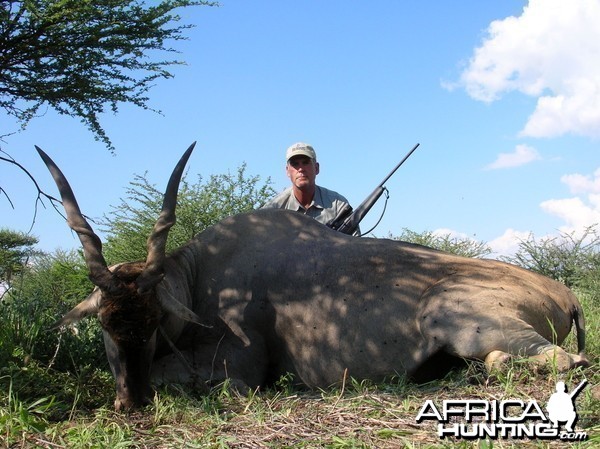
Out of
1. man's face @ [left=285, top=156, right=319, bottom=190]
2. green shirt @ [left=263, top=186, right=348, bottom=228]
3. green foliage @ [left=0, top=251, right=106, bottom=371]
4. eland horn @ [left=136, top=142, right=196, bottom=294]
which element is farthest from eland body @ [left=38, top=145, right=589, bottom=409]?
green shirt @ [left=263, top=186, right=348, bottom=228]

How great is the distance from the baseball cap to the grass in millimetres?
3830

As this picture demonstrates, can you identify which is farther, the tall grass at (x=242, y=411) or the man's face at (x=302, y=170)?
the man's face at (x=302, y=170)

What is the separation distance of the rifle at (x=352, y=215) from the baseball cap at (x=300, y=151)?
0.81 m

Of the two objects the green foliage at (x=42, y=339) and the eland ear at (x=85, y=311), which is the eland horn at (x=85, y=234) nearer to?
the eland ear at (x=85, y=311)

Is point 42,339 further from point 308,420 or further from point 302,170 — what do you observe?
point 302,170

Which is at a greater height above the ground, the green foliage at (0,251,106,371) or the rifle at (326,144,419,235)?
the rifle at (326,144,419,235)

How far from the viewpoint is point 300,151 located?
794 cm

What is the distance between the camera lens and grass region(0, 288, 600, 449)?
3012 millimetres

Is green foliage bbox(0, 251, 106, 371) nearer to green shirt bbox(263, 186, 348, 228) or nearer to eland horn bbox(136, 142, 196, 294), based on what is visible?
eland horn bbox(136, 142, 196, 294)

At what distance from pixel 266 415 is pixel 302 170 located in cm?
471

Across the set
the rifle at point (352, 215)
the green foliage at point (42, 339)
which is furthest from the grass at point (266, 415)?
the rifle at point (352, 215)

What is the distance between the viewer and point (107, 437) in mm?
3342

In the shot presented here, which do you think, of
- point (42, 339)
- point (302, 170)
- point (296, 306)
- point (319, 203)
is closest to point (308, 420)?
point (296, 306)

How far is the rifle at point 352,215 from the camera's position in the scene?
286 inches
